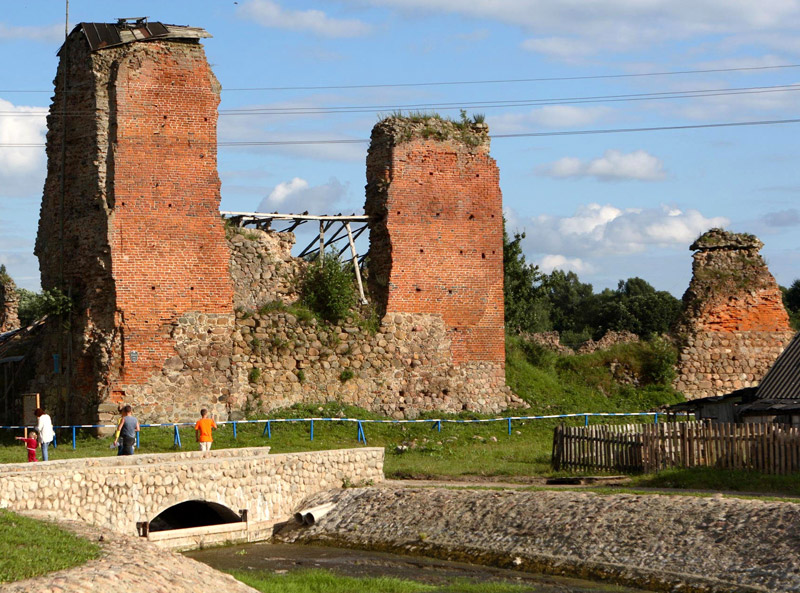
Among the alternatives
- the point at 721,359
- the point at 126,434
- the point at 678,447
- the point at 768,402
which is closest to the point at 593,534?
the point at 678,447

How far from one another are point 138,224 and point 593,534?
13.8 metres

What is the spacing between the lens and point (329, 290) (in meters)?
27.9

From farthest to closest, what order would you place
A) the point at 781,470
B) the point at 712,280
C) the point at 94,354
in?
the point at 712,280, the point at 94,354, the point at 781,470

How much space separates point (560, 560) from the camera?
1534 cm

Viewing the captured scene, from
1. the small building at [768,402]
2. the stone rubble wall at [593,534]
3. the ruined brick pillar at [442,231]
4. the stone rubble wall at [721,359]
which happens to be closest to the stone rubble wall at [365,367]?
the ruined brick pillar at [442,231]

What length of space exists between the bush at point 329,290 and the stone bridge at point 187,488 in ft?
21.5

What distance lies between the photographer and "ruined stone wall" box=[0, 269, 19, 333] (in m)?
37.9

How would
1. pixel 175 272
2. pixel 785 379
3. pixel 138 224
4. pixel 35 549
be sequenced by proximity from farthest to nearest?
pixel 175 272, pixel 138 224, pixel 785 379, pixel 35 549

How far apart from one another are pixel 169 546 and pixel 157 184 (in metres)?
10.5

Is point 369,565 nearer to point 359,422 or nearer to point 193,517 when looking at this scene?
point 193,517

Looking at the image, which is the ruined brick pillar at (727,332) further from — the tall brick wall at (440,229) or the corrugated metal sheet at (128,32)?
the corrugated metal sheet at (128,32)

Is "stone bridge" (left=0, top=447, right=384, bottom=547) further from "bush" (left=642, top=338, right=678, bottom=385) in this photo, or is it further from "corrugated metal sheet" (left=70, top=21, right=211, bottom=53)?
"bush" (left=642, top=338, right=678, bottom=385)

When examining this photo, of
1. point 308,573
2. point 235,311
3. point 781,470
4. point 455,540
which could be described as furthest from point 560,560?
point 235,311

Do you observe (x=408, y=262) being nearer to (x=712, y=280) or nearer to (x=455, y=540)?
(x=712, y=280)
